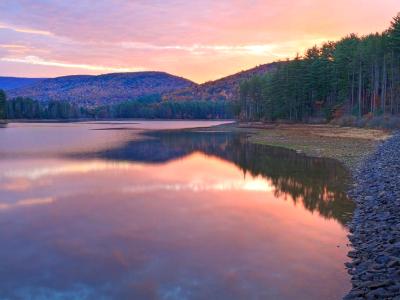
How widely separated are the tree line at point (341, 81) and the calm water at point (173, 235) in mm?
45330

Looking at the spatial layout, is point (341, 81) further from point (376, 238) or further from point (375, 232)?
point (376, 238)

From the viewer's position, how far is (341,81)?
74.6 m

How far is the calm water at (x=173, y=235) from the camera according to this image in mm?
8930

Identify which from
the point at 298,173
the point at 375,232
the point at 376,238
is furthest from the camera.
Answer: the point at 298,173

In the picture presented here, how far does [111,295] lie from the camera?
8.45 m

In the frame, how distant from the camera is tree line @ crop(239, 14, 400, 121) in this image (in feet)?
207

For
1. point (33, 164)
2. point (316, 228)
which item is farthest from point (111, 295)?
point (33, 164)

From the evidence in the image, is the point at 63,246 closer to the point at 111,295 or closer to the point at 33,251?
the point at 33,251

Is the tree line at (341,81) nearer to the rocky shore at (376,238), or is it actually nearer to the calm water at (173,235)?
the calm water at (173,235)

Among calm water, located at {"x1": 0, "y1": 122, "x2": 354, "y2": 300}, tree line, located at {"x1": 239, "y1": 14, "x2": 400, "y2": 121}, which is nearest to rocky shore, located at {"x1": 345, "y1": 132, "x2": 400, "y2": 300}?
calm water, located at {"x1": 0, "y1": 122, "x2": 354, "y2": 300}

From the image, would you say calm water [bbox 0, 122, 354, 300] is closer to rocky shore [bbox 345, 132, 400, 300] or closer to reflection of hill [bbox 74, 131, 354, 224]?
reflection of hill [bbox 74, 131, 354, 224]

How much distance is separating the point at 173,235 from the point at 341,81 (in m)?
69.2

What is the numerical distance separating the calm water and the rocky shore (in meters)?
0.43

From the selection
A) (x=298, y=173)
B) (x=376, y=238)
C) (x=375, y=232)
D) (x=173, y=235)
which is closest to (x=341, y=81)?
(x=298, y=173)
